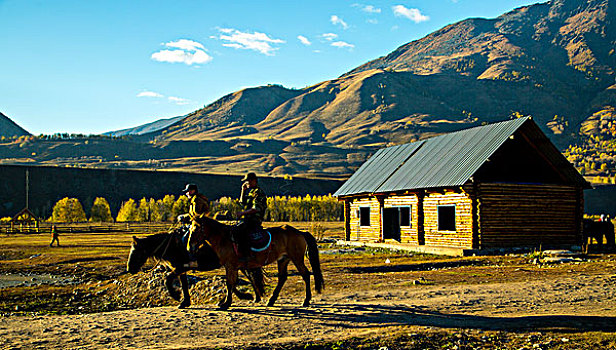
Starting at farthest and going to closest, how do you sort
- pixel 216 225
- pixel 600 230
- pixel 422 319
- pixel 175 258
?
1. pixel 600 230
2. pixel 175 258
3. pixel 216 225
4. pixel 422 319

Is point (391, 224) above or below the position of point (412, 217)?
below

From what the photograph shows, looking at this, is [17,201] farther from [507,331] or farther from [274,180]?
[507,331]

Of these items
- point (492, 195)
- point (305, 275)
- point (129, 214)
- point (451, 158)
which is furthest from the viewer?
point (129, 214)

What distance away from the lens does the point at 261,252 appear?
12016 mm

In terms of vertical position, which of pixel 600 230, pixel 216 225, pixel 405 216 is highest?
pixel 216 225

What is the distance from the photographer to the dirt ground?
904cm

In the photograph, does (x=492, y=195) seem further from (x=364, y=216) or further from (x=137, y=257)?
(x=137, y=257)

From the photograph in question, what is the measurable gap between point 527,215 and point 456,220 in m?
3.86

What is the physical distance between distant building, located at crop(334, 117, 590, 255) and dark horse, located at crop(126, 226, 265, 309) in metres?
17.4

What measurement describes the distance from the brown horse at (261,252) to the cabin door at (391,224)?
22326 mm

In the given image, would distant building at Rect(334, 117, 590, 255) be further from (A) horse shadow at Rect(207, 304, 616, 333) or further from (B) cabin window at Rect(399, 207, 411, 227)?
(A) horse shadow at Rect(207, 304, 616, 333)

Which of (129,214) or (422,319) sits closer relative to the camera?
(422,319)

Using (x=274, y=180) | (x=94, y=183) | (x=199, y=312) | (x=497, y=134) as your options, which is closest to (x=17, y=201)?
(x=94, y=183)

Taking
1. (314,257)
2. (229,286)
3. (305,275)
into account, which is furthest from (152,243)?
(314,257)
